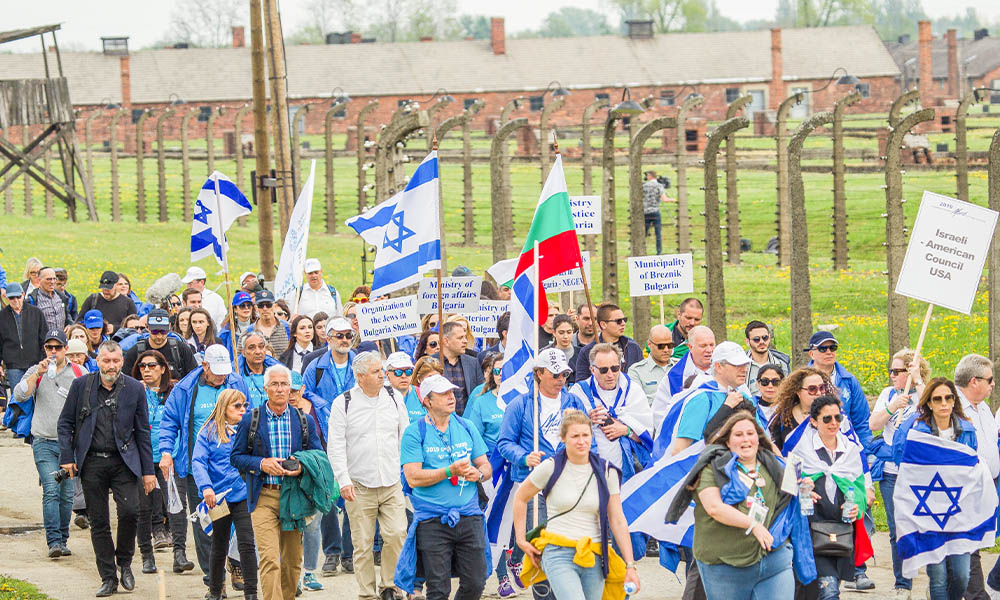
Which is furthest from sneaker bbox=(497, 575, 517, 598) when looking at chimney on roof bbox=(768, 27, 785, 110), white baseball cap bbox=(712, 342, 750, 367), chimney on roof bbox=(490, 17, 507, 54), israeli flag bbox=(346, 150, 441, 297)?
chimney on roof bbox=(768, 27, 785, 110)

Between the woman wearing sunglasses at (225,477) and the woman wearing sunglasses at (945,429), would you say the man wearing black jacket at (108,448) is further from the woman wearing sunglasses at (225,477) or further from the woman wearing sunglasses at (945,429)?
the woman wearing sunglasses at (945,429)

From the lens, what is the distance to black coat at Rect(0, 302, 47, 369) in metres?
17.7

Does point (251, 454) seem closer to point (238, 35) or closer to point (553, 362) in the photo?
point (553, 362)

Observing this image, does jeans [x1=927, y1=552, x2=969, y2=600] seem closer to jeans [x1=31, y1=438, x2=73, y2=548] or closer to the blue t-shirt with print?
the blue t-shirt with print

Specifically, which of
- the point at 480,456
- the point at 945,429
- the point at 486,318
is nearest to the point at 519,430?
the point at 480,456

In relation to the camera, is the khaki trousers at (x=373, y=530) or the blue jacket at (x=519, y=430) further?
the khaki trousers at (x=373, y=530)

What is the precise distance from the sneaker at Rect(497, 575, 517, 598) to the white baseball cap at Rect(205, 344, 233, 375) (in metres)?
2.73

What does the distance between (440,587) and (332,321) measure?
3.18 metres

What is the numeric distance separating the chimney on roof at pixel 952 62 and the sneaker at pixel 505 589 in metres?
90.8

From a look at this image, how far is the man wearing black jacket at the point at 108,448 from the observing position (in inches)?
468

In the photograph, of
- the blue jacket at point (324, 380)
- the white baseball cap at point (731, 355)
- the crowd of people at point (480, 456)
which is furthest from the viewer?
the blue jacket at point (324, 380)

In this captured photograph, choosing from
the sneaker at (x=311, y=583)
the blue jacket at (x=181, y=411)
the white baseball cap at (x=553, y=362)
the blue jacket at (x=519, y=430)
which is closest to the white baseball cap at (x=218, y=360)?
the blue jacket at (x=181, y=411)

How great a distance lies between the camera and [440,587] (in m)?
9.91

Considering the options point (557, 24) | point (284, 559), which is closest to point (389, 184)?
point (284, 559)
